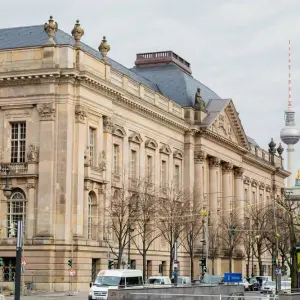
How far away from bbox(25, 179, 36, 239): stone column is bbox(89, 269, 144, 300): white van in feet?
51.9

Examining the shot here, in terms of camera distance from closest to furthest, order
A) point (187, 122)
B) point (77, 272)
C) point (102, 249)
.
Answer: point (77, 272) < point (102, 249) < point (187, 122)

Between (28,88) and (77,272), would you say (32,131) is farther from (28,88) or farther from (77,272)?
(77,272)

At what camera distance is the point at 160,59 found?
11300 centimetres

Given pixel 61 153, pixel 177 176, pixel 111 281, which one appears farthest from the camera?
pixel 177 176

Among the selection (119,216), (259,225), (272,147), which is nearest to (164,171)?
(119,216)

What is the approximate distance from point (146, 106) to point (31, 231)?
2327 cm

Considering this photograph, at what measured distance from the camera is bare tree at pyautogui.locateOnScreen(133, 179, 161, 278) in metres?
76.9

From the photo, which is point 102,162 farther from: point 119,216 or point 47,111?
point 47,111

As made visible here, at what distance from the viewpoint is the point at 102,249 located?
74562 mm

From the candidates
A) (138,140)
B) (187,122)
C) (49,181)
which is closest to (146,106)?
(138,140)

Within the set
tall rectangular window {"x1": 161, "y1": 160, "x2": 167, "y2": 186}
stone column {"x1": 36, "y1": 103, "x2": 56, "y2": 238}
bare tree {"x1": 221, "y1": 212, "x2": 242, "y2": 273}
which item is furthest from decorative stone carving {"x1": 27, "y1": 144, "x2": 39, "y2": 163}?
bare tree {"x1": 221, "y1": 212, "x2": 242, "y2": 273}

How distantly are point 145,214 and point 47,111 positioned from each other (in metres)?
14.4

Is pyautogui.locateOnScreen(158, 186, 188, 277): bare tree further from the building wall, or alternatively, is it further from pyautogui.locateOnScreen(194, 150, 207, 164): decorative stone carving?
pyautogui.locateOnScreen(194, 150, 207, 164): decorative stone carving

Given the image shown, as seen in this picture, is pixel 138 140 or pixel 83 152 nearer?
pixel 83 152
